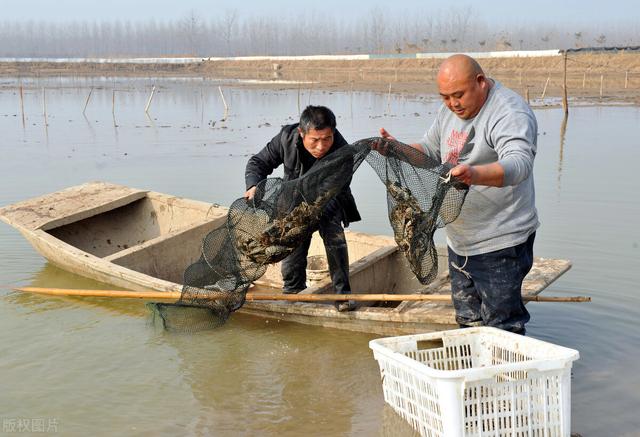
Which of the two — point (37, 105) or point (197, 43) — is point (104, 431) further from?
point (197, 43)

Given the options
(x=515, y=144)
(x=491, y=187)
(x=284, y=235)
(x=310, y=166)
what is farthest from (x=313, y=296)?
(x=515, y=144)

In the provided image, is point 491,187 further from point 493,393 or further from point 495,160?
point 493,393

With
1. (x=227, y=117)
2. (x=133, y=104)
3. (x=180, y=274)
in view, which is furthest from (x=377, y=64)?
(x=180, y=274)

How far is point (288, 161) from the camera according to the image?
17.2 feet

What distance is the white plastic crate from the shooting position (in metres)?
3.36

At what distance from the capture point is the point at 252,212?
16.8 ft

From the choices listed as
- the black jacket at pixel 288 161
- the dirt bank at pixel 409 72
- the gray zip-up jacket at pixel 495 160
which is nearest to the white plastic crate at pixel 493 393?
the gray zip-up jacket at pixel 495 160

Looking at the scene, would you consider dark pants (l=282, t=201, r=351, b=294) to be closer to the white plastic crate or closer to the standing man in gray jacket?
the standing man in gray jacket

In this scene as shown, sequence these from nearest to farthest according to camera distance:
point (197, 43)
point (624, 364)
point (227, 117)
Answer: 1. point (624, 364)
2. point (227, 117)
3. point (197, 43)

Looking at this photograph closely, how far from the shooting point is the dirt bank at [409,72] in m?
34.7

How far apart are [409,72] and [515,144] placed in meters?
51.6

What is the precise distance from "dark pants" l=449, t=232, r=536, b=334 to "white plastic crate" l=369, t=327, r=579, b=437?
0.51 feet

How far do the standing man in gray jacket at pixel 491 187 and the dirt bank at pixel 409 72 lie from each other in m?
21.7

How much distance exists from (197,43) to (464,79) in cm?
14644
